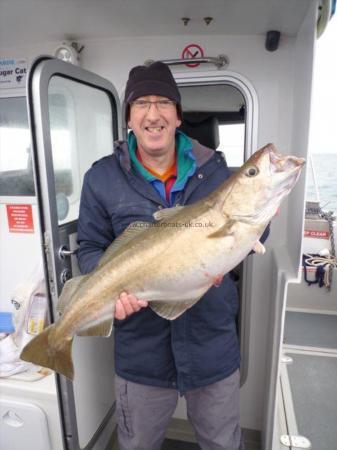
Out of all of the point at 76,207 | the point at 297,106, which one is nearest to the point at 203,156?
the point at 297,106

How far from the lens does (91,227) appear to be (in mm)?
1881

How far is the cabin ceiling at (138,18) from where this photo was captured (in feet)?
6.43

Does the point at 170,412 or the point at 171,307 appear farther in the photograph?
the point at 170,412

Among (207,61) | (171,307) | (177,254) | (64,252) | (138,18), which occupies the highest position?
(138,18)

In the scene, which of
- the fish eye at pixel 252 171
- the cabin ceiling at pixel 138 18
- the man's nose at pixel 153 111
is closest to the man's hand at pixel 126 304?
the fish eye at pixel 252 171

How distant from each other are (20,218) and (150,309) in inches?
73.1

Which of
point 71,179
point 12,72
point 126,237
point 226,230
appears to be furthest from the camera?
point 12,72

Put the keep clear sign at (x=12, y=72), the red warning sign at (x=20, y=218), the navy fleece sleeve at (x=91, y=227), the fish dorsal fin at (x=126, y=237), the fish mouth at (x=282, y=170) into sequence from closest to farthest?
the fish mouth at (x=282, y=170)
the fish dorsal fin at (x=126, y=237)
the navy fleece sleeve at (x=91, y=227)
the keep clear sign at (x=12, y=72)
the red warning sign at (x=20, y=218)

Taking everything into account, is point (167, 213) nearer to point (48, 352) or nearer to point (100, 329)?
point (100, 329)

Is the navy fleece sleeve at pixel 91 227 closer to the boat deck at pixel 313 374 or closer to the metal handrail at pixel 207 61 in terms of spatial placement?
the metal handrail at pixel 207 61

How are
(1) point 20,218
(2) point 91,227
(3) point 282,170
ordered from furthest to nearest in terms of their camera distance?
1. (1) point 20,218
2. (2) point 91,227
3. (3) point 282,170

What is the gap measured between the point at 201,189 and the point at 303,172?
1.85 feet

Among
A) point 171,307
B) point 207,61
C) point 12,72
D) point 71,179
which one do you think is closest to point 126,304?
point 171,307

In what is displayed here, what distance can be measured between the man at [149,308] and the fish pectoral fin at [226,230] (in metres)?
0.46
